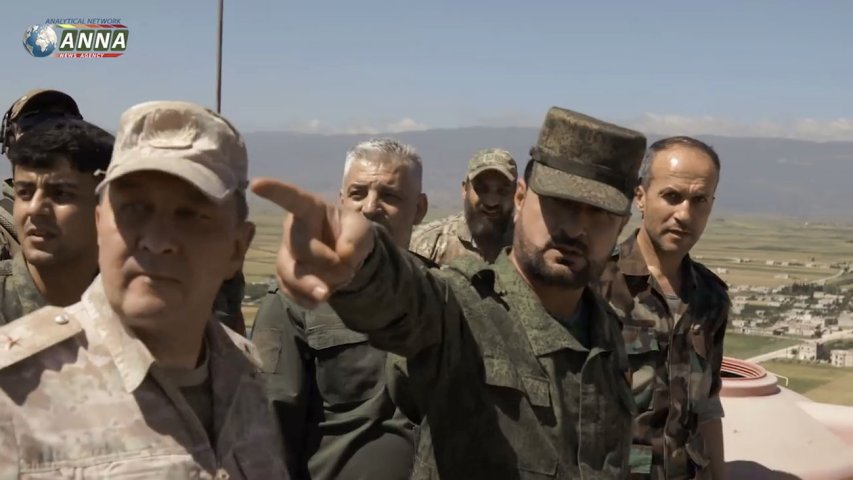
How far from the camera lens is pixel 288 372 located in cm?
296

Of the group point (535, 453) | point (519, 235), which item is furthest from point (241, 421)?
point (519, 235)

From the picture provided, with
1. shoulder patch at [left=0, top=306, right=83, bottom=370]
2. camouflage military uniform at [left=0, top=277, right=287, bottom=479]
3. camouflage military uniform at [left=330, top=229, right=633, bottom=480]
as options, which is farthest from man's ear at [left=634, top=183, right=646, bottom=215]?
shoulder patch at [left=0, top=306, right=83, bottom=370]

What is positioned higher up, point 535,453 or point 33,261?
point 33,261

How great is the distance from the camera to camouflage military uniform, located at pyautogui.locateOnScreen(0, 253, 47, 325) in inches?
104

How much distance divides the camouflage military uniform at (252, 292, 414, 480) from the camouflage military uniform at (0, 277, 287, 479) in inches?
44.2

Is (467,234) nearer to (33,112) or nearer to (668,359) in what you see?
(668,359)

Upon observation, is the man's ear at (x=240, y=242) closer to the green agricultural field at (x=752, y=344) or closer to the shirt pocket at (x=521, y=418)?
the shirt pocket at (x=521, y=418)

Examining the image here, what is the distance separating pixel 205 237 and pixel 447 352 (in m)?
0.75

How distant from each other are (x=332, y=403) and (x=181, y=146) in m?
1.57

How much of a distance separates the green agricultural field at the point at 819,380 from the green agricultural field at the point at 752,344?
9.09 ft

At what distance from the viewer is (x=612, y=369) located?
2508 mm

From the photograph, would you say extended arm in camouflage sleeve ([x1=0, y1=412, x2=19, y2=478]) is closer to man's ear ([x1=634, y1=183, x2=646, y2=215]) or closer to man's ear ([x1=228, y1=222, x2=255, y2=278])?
man's ear ([x1=228, y1=222, x2=255, y2=278])

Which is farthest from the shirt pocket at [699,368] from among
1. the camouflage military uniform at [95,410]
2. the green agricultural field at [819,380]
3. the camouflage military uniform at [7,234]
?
the green agricultural field at [819,380]

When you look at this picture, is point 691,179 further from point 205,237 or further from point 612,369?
point 205,237
